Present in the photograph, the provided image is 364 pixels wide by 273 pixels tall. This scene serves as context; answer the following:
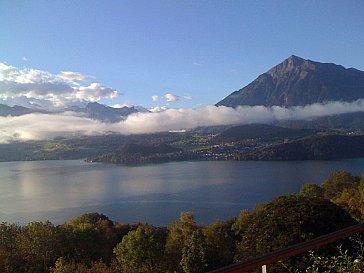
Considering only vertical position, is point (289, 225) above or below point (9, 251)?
above

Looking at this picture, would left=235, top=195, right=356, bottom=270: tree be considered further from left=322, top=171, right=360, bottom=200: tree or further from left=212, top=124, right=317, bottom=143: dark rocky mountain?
left=212, top=124, right=317, bottom=143: dark rocky mountain

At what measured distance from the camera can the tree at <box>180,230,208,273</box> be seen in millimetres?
16938

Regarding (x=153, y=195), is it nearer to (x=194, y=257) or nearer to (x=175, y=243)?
(x=175, y=243)


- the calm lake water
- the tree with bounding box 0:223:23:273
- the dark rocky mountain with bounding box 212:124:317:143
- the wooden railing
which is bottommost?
the calm lake water

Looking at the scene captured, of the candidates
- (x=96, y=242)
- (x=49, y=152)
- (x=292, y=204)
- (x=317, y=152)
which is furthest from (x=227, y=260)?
(x=49, y=152)

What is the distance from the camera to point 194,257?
56.6 ft

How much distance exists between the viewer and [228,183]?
6831cm

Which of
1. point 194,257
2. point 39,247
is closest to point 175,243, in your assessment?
point 194,257

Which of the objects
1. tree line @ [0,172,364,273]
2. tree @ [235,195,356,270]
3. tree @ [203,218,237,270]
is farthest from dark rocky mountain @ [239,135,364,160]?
tree @ [235,195,356,270]

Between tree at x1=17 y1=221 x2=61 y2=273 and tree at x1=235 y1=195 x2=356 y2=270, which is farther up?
tree at x1=235 y1=195 x2=356 y2=270

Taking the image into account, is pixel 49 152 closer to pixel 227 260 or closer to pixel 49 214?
pixel 49 214

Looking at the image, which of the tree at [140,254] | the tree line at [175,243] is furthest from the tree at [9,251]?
the tree at [140,254]

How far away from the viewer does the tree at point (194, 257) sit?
667 inches

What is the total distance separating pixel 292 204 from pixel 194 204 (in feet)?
124
